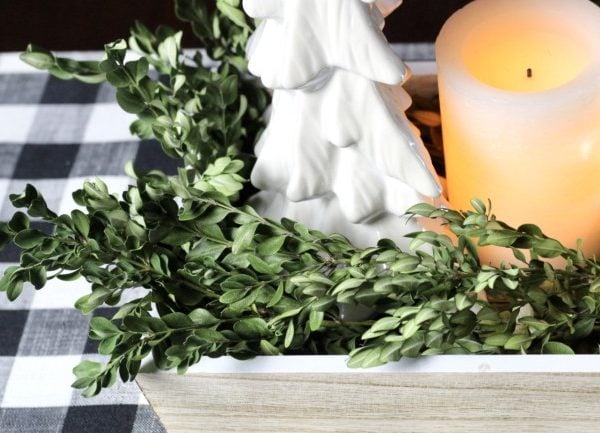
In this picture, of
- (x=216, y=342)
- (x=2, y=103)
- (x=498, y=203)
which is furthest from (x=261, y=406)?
(x=2, y=103)

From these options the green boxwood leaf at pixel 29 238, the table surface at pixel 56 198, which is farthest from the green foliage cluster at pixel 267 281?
the table surface at pixel 56 198

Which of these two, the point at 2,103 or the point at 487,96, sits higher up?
the point at 487,96

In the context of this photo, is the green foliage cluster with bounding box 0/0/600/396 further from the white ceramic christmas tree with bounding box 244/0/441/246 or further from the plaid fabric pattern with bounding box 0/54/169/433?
the plaid fabric pattern with bounding box 0/54/169/433

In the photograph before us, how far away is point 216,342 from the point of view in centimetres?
52

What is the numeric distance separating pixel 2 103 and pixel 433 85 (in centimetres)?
41

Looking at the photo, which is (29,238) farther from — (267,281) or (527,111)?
(527,111)

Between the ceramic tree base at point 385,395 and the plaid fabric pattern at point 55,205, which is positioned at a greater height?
the ceramic tree base at point 385,395

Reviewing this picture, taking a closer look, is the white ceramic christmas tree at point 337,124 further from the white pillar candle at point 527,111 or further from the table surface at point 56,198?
the table surface at point 56,198

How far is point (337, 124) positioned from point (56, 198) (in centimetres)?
36

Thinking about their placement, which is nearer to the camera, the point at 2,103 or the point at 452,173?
the point at 452,173

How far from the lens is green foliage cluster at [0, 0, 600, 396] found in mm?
504

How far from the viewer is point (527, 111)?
53 cm

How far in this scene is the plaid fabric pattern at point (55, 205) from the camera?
67cm

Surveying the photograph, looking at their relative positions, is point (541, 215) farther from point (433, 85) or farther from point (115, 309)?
point (115, 309)
